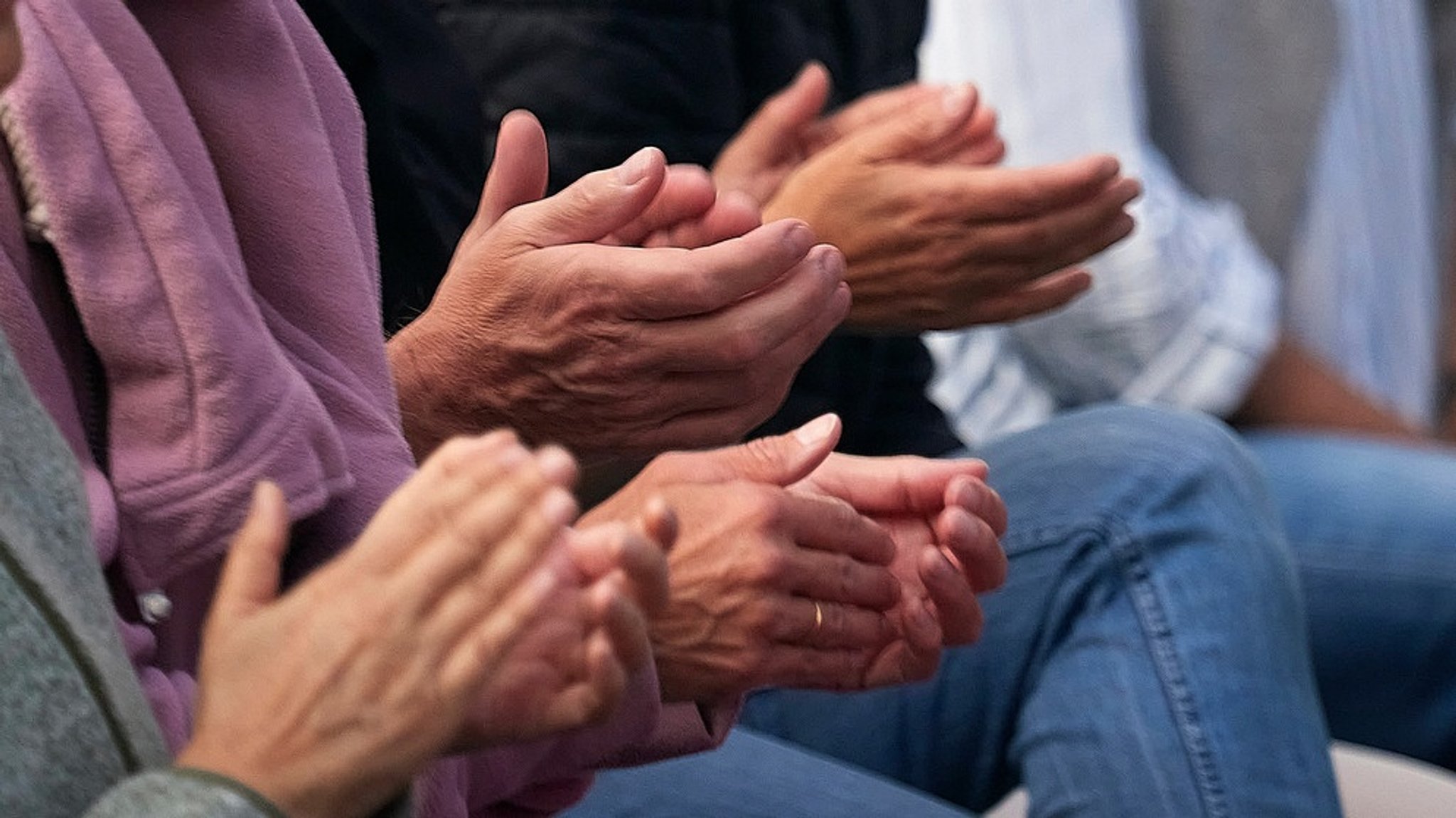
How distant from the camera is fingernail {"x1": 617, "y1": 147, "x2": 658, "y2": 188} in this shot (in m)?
0.64

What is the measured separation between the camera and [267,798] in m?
0.40

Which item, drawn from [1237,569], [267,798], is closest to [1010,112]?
[1237,569]

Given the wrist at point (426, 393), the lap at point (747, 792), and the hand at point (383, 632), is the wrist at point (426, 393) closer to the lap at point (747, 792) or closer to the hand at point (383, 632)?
the lap at point (747, 792)

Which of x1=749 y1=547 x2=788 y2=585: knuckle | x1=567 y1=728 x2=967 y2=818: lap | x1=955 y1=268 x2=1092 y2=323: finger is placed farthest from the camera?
x1=955 y1=268 x2=1092 y2=323: finger

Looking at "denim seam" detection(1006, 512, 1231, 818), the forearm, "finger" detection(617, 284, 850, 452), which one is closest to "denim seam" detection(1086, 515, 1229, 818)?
"denim seam" detection(1006, 512, 1231, 818)

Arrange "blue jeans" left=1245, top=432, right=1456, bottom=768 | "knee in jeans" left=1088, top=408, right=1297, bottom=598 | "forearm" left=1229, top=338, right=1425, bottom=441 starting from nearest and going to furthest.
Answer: "knee in jeans" left=1088, top=408, right=1297, bottom=598
"blue jeans" left=1245, top=432, right=1456, bottom=768
"forearm" left=1229, top=338, right=1425, bottom=441

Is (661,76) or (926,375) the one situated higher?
(661,76)

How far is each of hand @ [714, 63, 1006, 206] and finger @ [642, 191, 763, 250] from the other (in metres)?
0.23

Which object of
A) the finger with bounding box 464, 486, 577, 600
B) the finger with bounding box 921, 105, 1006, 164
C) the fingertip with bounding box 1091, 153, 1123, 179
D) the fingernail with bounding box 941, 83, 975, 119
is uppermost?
the finger with bounding box 464, 486, 577, 600

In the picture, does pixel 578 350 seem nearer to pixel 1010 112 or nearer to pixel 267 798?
pixel 267 798

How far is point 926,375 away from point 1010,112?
0.96 feet

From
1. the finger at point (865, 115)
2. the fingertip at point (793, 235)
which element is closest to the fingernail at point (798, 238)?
the fingertip at point (793, 235)

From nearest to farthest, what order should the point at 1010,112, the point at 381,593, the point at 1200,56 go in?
the point at 381,593, the point at 1010,112, the point at 1200,56

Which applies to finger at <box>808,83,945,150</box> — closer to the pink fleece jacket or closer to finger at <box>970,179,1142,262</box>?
finger at <box>970,179,1142,262</box>
